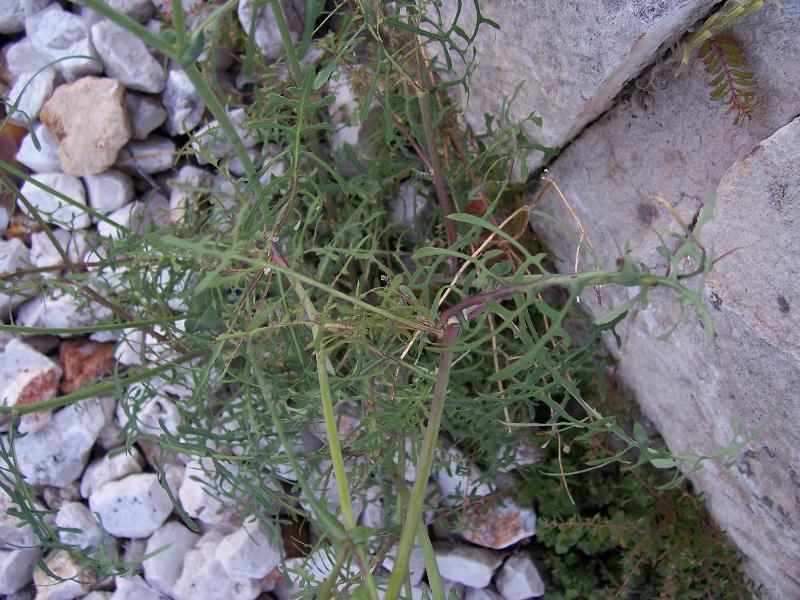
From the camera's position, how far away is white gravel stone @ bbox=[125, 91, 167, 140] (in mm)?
1831

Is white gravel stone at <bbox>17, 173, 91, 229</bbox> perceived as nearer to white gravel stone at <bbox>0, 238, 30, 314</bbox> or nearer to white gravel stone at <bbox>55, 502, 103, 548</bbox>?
white gravel stone at <bbox>0, 238, 30, 314</bbox>

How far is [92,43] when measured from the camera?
6.00 feet

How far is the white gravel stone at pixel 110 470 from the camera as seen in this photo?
1694 millimetres

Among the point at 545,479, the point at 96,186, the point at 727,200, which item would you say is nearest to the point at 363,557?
the point at 727,200

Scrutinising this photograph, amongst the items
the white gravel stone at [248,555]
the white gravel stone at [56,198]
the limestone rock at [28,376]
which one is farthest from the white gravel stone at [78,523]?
the white gravel stone at [56,198]

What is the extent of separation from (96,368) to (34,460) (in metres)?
0.25

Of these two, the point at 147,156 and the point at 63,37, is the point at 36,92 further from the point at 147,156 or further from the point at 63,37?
the point at 147,156

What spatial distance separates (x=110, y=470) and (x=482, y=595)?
0.90 meters

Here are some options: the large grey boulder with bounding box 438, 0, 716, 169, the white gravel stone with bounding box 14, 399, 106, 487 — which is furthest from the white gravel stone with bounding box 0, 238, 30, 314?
the large grey boulder with bounding box 438, 0, 716, 169

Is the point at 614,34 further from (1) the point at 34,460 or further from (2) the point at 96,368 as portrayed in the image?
(1) the point at 34,460

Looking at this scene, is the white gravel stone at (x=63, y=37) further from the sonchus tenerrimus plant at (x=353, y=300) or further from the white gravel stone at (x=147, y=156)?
the sonchus tenerrimus plant at (x=353, y=300)

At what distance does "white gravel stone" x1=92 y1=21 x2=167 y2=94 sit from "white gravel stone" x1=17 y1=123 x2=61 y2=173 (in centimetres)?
23

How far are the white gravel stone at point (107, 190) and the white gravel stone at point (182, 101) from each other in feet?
0.61

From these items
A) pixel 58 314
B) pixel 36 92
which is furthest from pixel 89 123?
pixel 58 314
